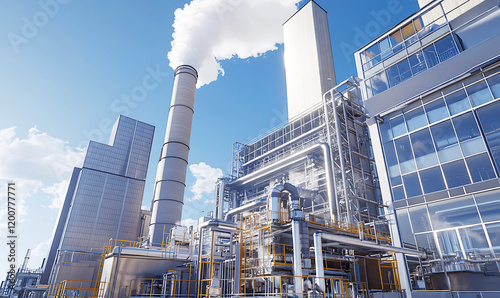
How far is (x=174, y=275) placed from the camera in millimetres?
16062

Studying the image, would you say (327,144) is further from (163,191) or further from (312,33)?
(312,33)

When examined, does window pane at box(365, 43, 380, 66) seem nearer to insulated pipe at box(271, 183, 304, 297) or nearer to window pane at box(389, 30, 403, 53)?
window pane at box(389, 30, 403, 53)

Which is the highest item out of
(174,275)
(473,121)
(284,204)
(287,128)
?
(287,128)

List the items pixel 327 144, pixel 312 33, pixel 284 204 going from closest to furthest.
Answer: pixel 284 204
pixel 327 144
pixel 312 33

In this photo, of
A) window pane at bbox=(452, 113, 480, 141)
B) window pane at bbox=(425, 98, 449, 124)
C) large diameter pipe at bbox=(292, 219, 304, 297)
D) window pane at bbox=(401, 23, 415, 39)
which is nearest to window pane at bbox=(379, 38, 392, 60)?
window pane at bbox=(401, 23, 415, 39)

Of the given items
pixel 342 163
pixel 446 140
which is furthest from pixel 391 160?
pixel 342 163

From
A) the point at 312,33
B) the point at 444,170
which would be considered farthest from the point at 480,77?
the point at 312,33

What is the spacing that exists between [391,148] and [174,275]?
14.7m

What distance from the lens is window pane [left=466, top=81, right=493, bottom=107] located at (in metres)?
14.1

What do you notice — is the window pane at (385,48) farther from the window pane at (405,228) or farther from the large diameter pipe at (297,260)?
the large diameter pipe at (297,260)

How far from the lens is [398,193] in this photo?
16.1 meters

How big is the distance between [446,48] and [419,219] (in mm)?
9671

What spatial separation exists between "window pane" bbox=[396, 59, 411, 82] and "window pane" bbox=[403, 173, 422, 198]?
601 cm

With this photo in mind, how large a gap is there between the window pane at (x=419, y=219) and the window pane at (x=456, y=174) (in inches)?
72.3
